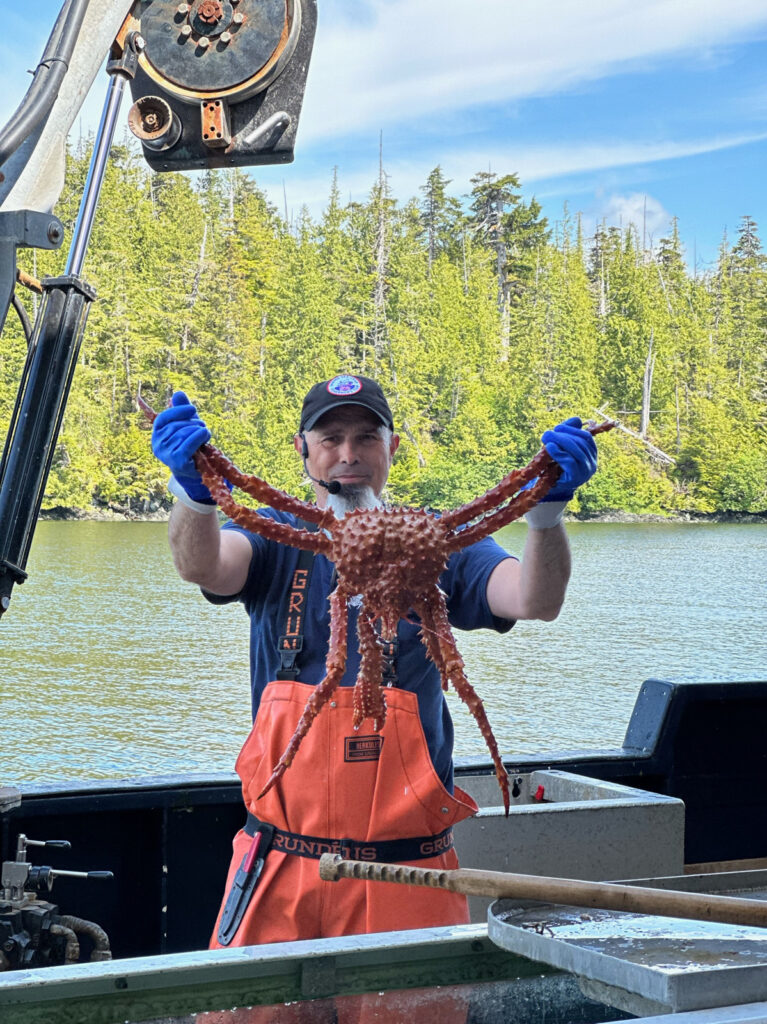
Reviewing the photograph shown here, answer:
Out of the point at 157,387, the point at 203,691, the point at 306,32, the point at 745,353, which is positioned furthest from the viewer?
the point at 745,353

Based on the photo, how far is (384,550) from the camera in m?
1.28

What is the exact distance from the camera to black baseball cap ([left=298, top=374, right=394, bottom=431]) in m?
1.71

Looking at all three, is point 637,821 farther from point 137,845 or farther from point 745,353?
point 745,353

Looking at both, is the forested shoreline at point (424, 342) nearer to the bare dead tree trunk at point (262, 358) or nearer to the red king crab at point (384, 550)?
the bare dead tree trunk at point (262, 358)

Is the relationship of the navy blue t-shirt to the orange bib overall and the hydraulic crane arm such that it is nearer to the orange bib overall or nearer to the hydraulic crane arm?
the orange bib overall

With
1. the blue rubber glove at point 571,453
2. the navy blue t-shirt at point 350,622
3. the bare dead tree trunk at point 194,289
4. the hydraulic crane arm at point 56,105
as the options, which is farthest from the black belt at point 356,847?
the bare dead tree trunk at point 194,289

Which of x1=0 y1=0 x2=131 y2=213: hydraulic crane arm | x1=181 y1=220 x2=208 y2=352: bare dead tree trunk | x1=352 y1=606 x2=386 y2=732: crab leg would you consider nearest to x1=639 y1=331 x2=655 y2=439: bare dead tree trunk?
x1=181 y1=220 x2=208 y2=352: bare dead tree trunk

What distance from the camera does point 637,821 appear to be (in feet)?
7.89

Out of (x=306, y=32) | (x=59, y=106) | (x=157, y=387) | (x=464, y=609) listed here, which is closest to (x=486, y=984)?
(x=464, y=609)

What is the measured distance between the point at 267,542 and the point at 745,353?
34718mm

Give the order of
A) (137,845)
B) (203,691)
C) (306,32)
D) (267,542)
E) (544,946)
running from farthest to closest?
(203,691) → (137,845) → (306,32) → (267,542) → (544,946)

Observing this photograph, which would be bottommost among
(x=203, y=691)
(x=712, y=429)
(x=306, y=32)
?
(x=203, y=691)

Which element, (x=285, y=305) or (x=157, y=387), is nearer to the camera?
(x=157, y=387)

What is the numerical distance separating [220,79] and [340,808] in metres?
1.32
